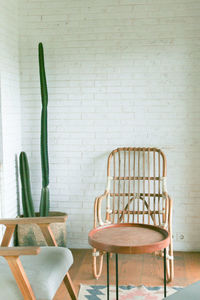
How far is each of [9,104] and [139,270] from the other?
208 centimetres

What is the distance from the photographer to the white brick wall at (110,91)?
4.31 meters

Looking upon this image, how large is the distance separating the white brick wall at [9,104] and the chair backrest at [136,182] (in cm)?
100

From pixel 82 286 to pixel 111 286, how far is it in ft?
0.82

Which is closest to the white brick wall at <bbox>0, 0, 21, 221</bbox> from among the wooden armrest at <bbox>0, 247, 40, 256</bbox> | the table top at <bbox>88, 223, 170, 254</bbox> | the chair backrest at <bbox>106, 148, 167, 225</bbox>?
the chair backrest at <bbox>106, 148, 167, 225</bbox>

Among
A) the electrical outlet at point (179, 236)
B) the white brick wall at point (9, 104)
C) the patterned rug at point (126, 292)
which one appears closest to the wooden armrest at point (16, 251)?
the patterned rug at point (126, 292)

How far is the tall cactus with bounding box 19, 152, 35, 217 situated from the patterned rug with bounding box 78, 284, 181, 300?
3.31ft

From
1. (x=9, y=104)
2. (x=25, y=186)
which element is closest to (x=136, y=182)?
(x=25, y=186)

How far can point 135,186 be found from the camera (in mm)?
4449

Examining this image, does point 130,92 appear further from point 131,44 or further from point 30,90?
point 30,90

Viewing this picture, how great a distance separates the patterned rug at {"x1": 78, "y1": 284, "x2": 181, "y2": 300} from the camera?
336cm

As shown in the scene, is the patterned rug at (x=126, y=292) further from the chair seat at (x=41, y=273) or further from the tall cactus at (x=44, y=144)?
the tall cactus at (x=44, y=144)

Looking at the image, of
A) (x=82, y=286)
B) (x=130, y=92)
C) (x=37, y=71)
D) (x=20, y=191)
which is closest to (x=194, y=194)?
(x=130, y=92)

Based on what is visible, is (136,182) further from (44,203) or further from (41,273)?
(41,273)

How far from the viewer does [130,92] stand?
173 inches
